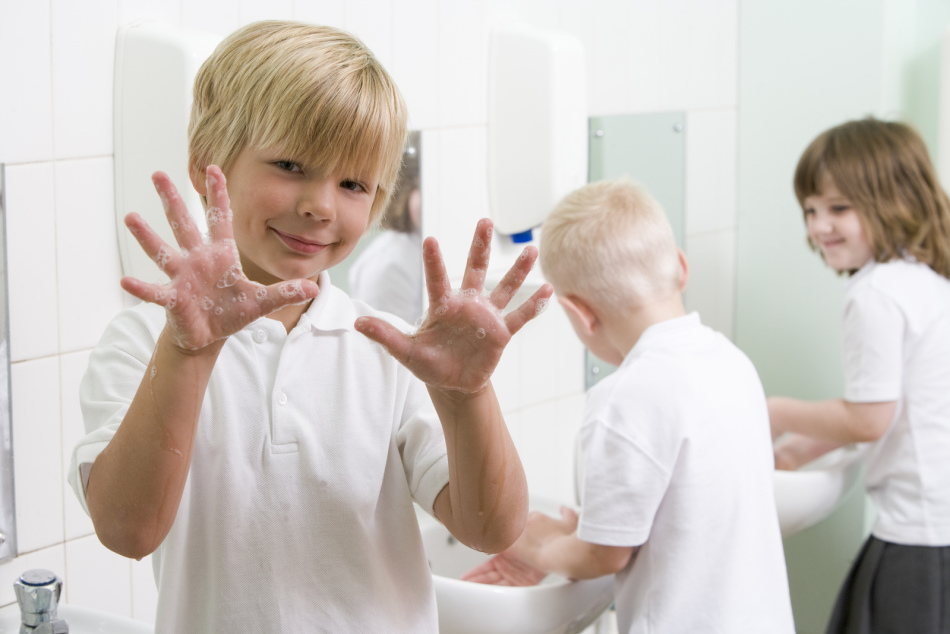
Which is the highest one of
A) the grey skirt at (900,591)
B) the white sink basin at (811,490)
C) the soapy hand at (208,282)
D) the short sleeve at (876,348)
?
the soapy hand at (208,282)

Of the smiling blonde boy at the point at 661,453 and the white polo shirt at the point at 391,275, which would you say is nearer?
the smiling blonde boy at the point at 661,453

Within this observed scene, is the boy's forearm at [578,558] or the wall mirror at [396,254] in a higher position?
the wall mirror at [396,254]

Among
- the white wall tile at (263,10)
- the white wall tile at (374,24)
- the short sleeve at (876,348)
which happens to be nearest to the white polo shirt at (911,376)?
the short sleeve at (876,348)

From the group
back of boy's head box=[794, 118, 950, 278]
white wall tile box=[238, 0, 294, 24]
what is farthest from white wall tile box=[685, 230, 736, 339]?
white wall tile box=[238, 0, 294, 24]

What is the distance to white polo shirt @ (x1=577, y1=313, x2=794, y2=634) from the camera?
1.19 m

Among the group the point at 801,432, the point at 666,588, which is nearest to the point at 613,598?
the point at 666,588

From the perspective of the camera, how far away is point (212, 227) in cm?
63

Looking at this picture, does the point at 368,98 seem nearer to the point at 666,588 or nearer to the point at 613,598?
the point at 666,588

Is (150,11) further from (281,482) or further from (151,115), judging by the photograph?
(281,482)

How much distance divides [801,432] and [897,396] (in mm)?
220

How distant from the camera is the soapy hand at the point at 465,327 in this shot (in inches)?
26.0

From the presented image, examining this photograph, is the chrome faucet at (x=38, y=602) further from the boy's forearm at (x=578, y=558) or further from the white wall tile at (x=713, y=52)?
the white wall tile at (x=713, y=52)

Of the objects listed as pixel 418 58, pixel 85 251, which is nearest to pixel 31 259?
pixel 85 251

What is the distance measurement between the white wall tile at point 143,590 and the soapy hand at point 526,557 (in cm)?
44
